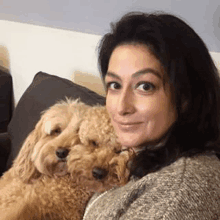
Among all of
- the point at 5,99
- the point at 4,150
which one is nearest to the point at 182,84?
the point at 4,150

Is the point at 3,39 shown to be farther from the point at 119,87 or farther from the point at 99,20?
the point at 119,87

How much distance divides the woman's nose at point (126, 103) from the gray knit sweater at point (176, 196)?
0.20 metres

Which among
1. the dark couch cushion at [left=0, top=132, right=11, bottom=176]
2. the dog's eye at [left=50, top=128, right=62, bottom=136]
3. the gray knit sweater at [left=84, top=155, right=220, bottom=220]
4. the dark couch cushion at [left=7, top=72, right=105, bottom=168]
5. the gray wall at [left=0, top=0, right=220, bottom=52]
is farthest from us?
the dark couch cushion at [left=0, top=132, right=11, bottom=176]

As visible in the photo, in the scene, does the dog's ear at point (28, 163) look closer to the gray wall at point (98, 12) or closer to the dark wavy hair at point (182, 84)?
the dark wavy hair at point (182, 84)

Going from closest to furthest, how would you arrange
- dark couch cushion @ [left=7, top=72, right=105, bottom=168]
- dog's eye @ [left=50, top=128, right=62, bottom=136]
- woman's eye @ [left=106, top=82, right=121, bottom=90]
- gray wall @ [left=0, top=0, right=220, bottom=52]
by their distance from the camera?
woman's eye @ [left=106, top=82, right=121, bottom=90] < dog's eye @ [left=50, top=128, right=62, bottom=136] < gray wall @ [left=0, top=0, right=220, bottom=52] < dark couch cushion @ [left=7, top=72, right=105, bottom=168]

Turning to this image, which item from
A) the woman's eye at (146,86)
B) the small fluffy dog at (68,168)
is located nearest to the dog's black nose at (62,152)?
the small fluffy dog at (68,168)

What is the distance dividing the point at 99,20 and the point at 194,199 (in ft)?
4.18

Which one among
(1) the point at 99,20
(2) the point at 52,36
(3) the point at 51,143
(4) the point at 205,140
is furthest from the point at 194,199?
(2) the point at 52,36

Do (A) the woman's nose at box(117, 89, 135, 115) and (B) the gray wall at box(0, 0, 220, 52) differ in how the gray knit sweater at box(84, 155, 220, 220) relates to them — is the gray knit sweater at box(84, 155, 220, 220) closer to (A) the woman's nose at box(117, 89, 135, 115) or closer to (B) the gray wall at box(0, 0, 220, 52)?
(A) the woman's nose at box(117, 89, 135, 115)

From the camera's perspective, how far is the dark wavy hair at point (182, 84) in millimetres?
796

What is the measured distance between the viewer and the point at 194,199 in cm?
63

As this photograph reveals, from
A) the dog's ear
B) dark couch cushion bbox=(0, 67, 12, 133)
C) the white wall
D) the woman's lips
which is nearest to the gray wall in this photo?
the white wall

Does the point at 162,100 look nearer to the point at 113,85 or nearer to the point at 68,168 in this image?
the point at 113,85

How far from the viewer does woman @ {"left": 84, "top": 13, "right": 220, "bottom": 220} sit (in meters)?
0.79
